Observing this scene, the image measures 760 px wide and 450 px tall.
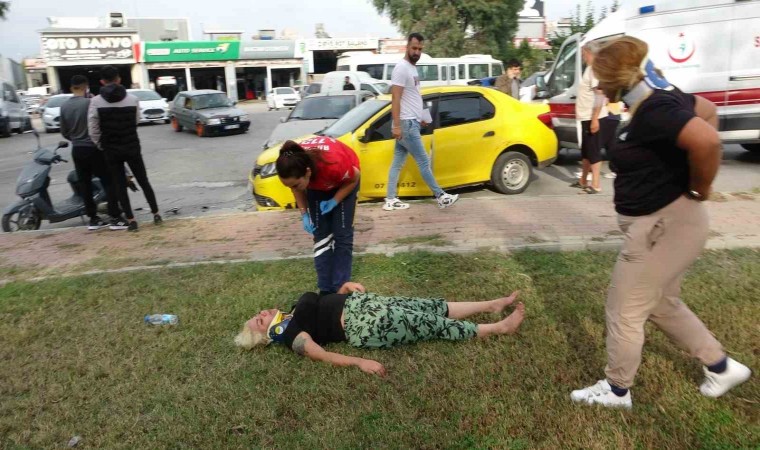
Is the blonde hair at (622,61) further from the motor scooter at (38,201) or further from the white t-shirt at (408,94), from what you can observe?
the motor scooter at (38,201)

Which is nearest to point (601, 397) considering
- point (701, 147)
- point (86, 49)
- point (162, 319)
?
point (701, 147)

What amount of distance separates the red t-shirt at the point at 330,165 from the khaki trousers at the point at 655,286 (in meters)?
1.86

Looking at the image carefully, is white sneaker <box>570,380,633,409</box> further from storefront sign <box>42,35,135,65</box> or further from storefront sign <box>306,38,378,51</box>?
storefront sign <box>306,38,378,51</box>

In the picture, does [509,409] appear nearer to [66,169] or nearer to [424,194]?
[424,194]

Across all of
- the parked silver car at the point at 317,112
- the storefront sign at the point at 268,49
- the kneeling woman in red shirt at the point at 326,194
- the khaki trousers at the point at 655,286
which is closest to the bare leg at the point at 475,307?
the kneeling woman in red shirt at the point at 326,194

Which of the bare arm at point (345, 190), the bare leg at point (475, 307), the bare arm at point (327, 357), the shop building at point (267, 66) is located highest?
the shop building at point (267, 66)

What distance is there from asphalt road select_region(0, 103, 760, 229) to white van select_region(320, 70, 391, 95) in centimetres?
442

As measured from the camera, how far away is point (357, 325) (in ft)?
11.5

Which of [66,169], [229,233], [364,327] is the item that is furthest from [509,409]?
[66,169]

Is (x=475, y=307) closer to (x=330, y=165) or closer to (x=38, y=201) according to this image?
(x=330, y=165)

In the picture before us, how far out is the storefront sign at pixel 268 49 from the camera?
4694 centimetres

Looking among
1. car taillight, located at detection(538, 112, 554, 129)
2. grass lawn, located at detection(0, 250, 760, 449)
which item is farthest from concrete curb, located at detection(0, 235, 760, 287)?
car taillight, located at detection(538, 112, 554, 129)

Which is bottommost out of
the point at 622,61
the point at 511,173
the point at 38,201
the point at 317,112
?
the point at 38,201

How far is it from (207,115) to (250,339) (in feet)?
54.7
